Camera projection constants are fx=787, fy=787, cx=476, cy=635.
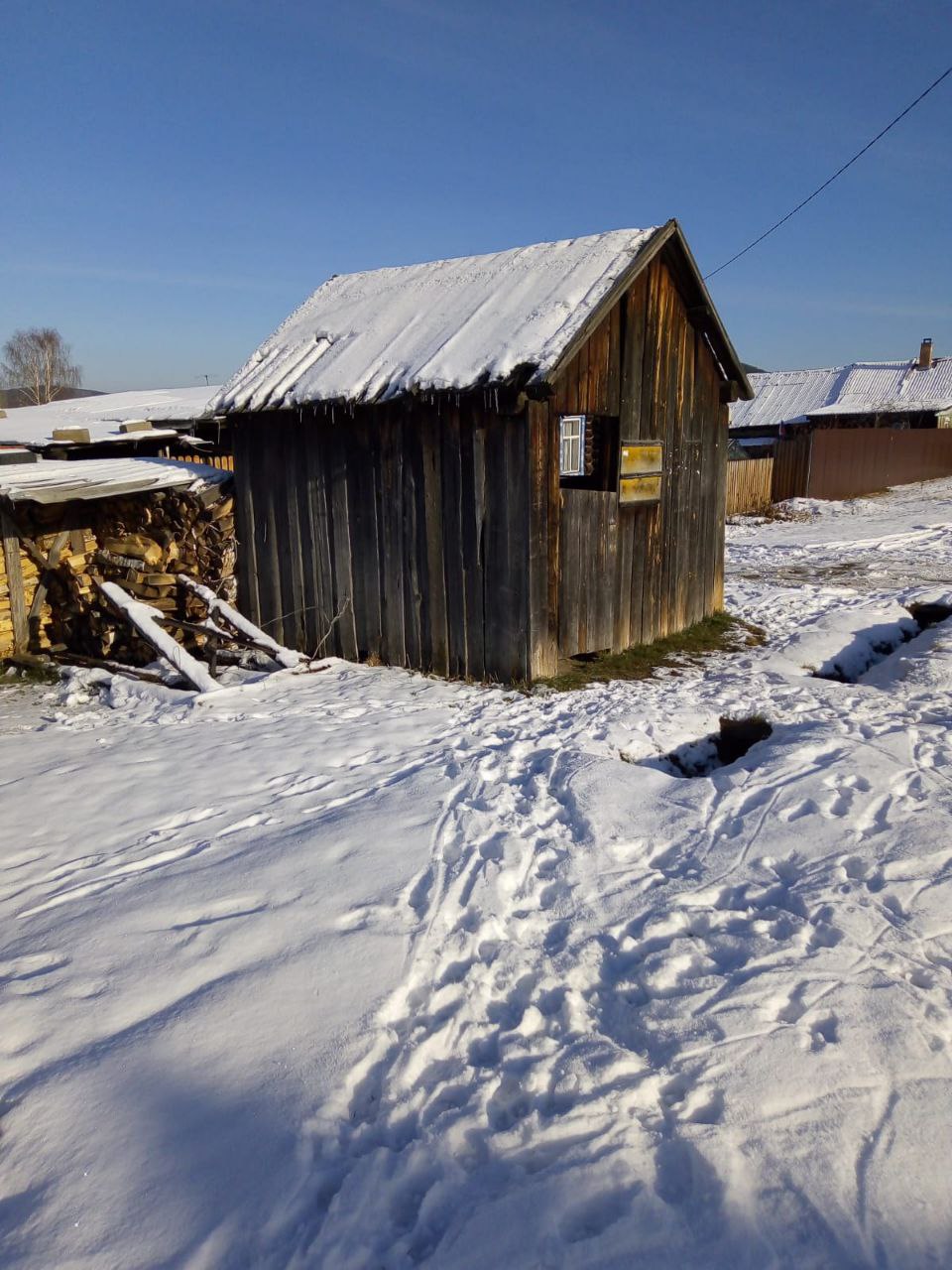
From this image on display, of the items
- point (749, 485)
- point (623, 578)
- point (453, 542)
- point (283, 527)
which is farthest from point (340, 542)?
point (749, 485)

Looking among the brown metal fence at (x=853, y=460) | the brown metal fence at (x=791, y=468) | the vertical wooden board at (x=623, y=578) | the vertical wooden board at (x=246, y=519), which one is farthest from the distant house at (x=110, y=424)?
the brown metal fence at (x=853, y=460)

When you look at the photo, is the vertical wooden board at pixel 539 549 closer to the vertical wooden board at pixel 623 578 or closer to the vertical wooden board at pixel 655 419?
the vertical wooden board at pixel 623 578

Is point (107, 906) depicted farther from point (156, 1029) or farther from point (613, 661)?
point (613, 661)

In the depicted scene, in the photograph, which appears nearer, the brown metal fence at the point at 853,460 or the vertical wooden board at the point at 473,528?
the vertical wooden board at the point at 473,528

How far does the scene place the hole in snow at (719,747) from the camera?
5.74m

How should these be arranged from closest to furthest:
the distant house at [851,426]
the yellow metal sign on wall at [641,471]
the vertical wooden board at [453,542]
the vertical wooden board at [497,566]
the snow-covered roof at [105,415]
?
the vertical wooden board at [497,566], the vertical wooden board at [453,542], the yellow metal sign on wall at [641,471], the snow-covered roof at [105,415], the distant house at [851,426]

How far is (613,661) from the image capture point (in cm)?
812

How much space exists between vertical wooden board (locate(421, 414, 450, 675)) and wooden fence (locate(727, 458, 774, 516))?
16.8m

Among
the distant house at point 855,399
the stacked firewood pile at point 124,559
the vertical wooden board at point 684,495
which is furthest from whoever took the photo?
the distant house at point 855,399

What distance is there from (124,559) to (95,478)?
0.90m

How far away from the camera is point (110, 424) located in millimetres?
17094

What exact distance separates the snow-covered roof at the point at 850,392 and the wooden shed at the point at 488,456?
28.3m

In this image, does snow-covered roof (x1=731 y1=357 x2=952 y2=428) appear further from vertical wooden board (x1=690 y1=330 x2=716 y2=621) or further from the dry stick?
the dry stick

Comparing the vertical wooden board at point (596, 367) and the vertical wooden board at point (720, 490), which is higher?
the vertical wooden board at point (596, 367)
